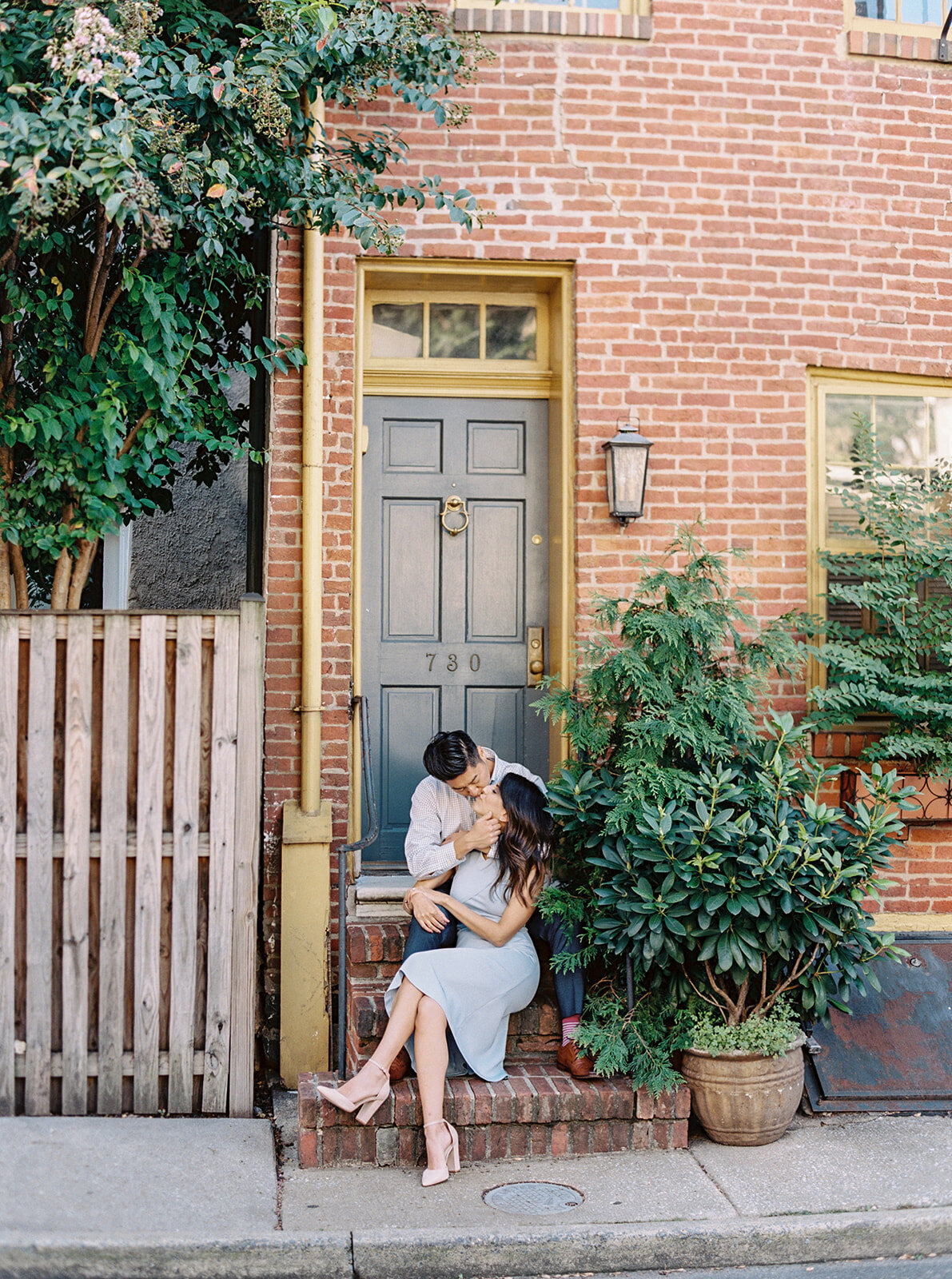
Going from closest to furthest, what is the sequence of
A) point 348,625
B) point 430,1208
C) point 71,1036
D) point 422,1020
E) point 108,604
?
point 430,1208, point 422,1020, point 71,1036, point 348,625, point 108,604

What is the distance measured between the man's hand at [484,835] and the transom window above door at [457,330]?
2.43 meters

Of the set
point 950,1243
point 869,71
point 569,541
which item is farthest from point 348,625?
point 869,71

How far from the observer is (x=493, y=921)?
4656 mm

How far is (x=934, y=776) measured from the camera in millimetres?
5434

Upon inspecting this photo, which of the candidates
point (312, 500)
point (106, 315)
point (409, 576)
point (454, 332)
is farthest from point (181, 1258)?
point (454, 332)

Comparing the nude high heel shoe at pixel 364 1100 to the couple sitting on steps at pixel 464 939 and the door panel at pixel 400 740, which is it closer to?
the couple sitting on steps at pixel 464 939

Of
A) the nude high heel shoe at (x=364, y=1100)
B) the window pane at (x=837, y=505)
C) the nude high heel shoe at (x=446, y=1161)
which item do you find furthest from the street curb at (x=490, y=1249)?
the window pane at (x=837, y=505)

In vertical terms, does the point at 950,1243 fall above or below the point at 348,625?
below

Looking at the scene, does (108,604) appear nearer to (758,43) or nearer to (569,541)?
(569,541)

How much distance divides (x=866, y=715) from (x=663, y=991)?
195 centimetres

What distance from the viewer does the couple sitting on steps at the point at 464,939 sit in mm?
4184

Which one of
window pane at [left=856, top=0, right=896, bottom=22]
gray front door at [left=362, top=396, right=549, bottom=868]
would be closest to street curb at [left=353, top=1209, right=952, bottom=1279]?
gray front door at [left=362, top=396, right=549, bottom=868]

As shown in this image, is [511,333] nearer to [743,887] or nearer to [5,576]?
[5,576]

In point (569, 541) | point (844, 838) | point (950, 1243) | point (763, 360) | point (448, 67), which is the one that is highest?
Result: point (448, 67)
